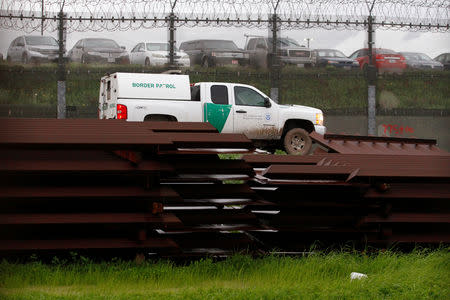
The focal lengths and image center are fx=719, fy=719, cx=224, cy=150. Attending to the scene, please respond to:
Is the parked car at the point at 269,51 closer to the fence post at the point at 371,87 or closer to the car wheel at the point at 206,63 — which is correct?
the car wheel at the point at 206,63

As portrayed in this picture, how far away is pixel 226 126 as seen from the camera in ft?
64.9

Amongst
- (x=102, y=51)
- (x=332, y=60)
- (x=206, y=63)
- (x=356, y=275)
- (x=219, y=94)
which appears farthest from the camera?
(x=332, y=60)

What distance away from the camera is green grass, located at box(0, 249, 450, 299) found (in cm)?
669

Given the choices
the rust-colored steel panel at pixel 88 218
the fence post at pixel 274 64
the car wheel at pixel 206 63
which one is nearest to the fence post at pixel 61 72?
the car wheel at pixel 206 63

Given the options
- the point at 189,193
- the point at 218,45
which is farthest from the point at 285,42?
the point at 189,193

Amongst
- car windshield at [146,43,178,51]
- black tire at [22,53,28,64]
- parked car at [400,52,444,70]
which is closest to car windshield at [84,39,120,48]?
car windshield at [146,43,178,51]

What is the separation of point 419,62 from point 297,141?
1305 centimetres

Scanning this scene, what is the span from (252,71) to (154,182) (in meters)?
20.8

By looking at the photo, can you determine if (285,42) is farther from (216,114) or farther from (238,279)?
(238,279)

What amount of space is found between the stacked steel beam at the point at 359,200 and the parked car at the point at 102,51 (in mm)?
19802

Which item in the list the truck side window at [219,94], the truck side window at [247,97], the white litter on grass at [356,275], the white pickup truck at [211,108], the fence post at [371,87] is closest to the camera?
the white litter on grass at [356,275]

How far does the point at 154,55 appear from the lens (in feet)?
90.9

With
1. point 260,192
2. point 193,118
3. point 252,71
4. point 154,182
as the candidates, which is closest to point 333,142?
point 260,192

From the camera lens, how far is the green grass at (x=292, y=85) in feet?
87.7
